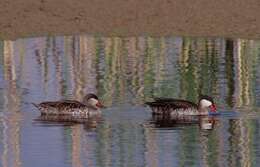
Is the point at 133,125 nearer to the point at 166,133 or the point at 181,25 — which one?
the point at 166,133

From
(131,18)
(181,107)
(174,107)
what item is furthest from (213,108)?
(131,18)

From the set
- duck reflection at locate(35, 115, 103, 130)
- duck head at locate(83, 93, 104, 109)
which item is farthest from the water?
duck head at locate(83, 93, 104, 109)

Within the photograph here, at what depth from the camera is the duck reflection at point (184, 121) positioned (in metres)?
20.9

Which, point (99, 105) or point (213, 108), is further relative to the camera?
point (99, 105)

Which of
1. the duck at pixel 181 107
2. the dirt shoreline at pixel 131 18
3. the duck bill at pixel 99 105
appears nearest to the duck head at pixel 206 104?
the duck at pixel 181 107

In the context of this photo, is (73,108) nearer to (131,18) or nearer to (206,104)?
(206,104)

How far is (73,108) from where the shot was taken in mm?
22203

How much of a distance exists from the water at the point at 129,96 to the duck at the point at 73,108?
8.7 inches

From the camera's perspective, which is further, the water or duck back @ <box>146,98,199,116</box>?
duck back @ <box>146,98,199,116</box>

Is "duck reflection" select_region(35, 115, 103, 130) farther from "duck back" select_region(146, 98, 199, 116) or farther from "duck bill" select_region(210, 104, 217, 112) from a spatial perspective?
"duck bill" select_region(210, 104, 217, 112)

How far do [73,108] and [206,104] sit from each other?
2.12 meters

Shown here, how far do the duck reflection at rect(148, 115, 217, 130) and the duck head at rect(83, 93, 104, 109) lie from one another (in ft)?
3.11

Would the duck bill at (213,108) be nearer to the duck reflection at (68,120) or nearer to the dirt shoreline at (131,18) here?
the duck reflection at (68,120)

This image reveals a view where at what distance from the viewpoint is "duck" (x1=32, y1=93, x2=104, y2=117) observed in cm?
2191
